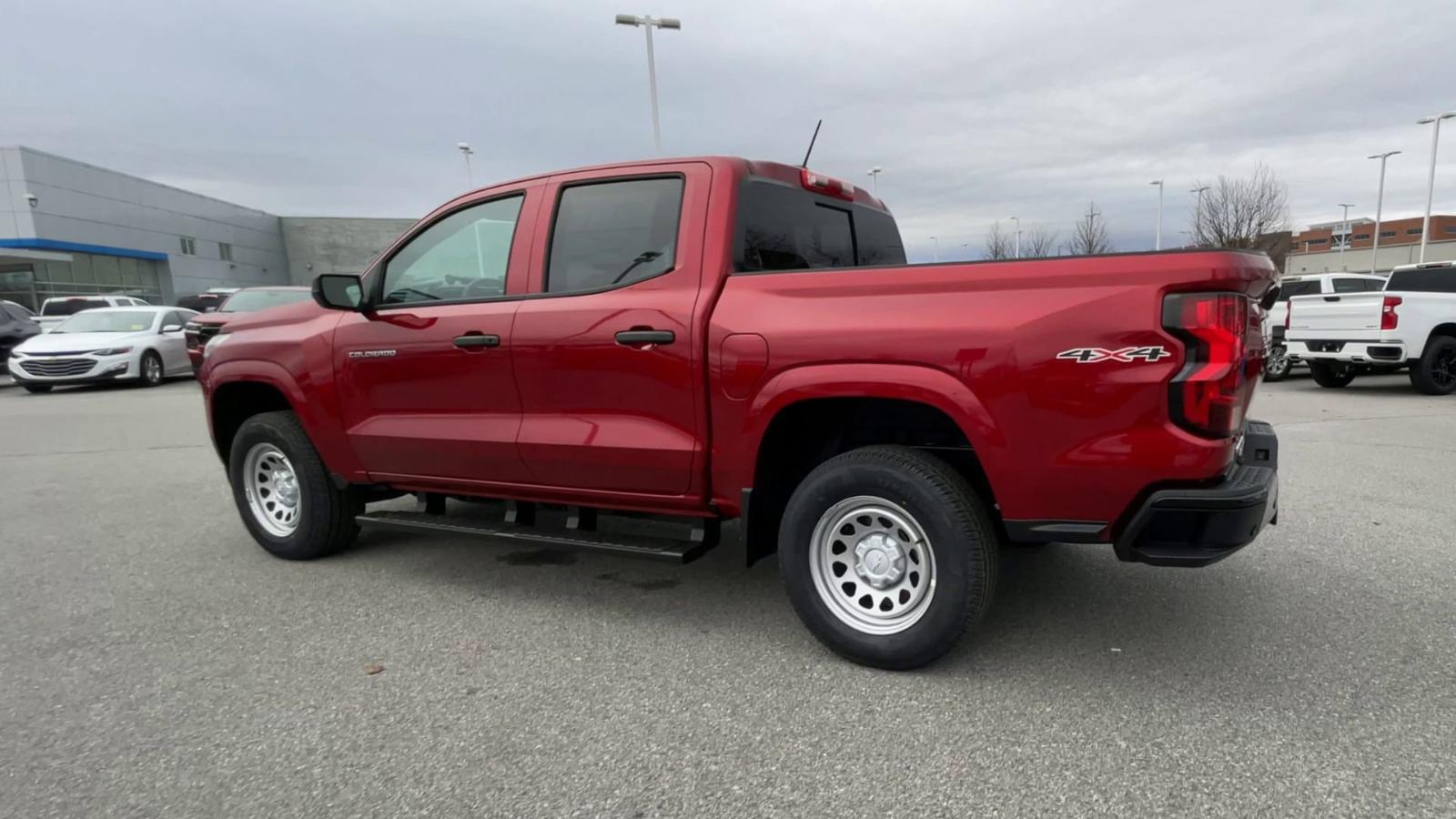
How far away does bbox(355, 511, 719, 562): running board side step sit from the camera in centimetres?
338

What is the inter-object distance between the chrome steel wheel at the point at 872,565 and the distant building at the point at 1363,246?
44.5m

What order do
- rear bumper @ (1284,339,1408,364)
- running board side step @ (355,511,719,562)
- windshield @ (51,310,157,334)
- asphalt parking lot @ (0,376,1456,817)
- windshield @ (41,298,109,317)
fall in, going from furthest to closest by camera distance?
1. windshield @ (41,298,109,317)
2. windshield @ (51,310,157,334)
3. rear bumper @ (1284,339,1408,364)
4. running board side step @ (355,511,719,562)
5. asphalt parking lot @ (0,376,1456,817)

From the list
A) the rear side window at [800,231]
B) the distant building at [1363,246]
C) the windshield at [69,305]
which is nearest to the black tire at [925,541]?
the rear side window at [800,231]

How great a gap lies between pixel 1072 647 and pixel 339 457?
3631 millimetres

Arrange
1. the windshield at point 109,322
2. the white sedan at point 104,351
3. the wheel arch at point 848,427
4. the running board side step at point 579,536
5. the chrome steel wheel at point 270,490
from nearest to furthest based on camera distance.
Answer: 1. the wheel arch at point 848,427
2. the running board side step at point 579,536
3. the chrome steel wheel at point 270,490
4. the white sedan at point 104,351
5. the windshield at point 109,322

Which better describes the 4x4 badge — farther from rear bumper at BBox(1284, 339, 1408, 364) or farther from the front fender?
rear bumper at BBox(1284, 339, 1408, 364)

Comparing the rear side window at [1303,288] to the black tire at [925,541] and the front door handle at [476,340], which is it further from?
the front door handle at [476,340]

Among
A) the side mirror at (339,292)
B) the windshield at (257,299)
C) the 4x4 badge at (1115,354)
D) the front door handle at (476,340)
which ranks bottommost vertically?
the 4x4 badge at (1115,354)

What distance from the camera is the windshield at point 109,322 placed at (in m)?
14.9

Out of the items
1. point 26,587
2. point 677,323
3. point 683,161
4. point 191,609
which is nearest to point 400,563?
point 191,609

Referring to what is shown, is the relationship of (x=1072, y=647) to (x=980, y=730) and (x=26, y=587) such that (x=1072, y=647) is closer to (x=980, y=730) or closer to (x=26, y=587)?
(x=980, y=730)

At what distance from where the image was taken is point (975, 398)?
8.99 feet

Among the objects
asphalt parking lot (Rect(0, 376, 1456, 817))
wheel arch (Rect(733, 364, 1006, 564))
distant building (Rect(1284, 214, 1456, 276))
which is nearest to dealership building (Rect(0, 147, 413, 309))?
asphalt parking lot (Rect(0, 376, 1456, 817))

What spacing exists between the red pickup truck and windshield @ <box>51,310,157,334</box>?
13.3 meters
